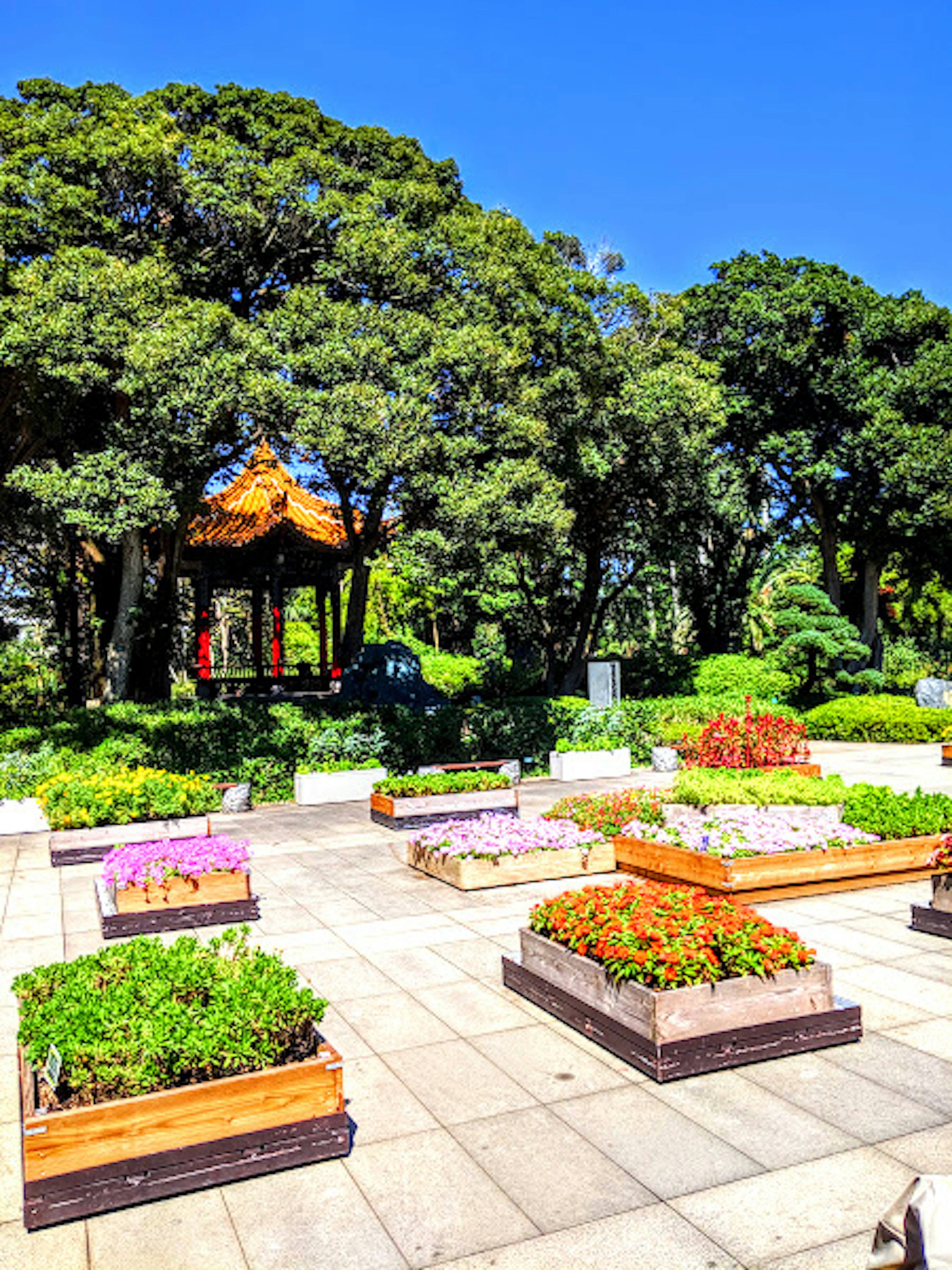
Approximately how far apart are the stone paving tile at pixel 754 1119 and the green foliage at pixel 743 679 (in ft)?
82.4

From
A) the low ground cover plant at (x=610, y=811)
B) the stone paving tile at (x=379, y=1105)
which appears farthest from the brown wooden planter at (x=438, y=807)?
the stone paving tile at (x=379, y=1105)

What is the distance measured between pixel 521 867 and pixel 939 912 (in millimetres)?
4197

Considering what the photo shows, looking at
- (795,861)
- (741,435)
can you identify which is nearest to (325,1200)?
(795,861)

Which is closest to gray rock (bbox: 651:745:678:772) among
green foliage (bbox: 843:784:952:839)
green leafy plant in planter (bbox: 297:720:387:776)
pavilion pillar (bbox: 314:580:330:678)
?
green leafy plant in planter (bbox: 297:720:387:776)

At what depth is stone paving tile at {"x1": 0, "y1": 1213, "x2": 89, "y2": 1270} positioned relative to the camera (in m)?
4.26

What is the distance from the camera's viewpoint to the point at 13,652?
24250 millimetres

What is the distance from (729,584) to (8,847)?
27.5 meters

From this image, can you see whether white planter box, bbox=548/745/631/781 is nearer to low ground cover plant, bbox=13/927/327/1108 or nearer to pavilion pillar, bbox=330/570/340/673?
pavilion pillar, bbox=330/570/340/673

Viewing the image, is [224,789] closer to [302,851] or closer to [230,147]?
[302,851]

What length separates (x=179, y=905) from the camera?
32.1ft

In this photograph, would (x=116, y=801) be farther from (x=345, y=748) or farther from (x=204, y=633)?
(x=204, y=633)

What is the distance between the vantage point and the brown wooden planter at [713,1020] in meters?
5.88

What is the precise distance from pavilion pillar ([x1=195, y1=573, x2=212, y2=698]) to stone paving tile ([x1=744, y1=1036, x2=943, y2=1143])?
21.7m

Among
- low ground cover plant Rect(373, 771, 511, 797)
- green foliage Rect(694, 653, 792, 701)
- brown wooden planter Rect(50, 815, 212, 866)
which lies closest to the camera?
brown wooden planter Rect(50, 815, 212, 866)
